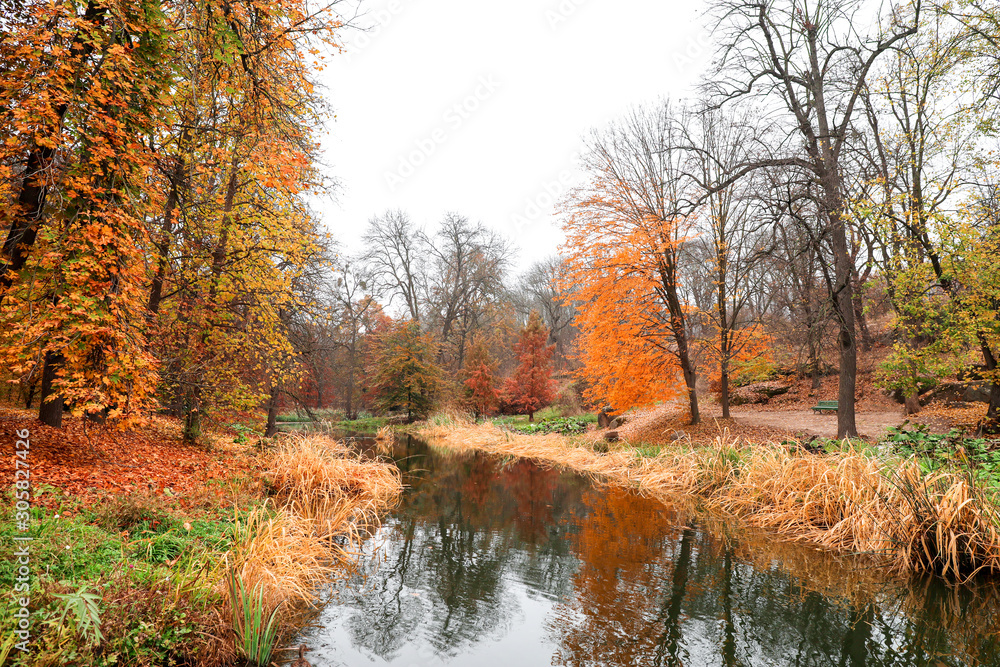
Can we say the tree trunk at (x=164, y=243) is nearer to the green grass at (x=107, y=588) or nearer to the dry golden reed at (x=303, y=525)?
the green grass at (x=107, y=588)

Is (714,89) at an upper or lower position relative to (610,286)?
upper

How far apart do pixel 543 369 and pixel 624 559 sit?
17.5 metres

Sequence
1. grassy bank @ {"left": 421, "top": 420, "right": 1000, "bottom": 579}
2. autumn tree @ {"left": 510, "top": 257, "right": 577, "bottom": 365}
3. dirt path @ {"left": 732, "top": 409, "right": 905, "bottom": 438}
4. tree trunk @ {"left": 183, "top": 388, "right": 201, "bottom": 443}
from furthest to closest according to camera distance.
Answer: autumn tree @ {"left": 510, "top": 257, "right": 577, "bottom": 365} < dirt path @ {"left": 732, "top": 409, "right": 905, "bottom": 438} < tree trunk @ {"left": 183, "top": 388, "right": 201, "bottom": 443} < grassy bank @ {"left": 421, "top": 420, "right": 1000, "bottom": 579}

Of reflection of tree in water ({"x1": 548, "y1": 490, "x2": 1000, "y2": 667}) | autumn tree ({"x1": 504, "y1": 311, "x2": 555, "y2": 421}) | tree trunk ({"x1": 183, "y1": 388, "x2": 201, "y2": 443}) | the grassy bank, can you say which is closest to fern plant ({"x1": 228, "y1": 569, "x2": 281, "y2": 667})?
reflection of tree in water ({"x1": 548, "y1": 490, "x2": 1000, "y2": 667})

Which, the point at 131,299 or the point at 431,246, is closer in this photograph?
the point at 131,299


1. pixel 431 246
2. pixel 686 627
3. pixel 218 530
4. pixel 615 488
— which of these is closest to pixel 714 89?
pixel 615 488

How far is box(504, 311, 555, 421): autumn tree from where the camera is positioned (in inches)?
890

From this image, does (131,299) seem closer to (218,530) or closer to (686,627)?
(218,530)

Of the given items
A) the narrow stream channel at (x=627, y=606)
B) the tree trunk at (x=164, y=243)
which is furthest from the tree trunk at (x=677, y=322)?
the tree trunk at (x=164, y=243)

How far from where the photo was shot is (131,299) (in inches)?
191

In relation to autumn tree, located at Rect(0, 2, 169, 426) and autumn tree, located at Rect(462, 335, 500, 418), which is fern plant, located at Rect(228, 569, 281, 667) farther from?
autumn tree, located at Rect(462, 335, 500, 418)

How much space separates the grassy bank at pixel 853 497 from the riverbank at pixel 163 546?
5775mm

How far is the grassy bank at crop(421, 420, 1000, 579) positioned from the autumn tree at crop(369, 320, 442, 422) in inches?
524

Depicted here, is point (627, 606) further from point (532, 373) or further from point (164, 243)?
point (532, 373)
